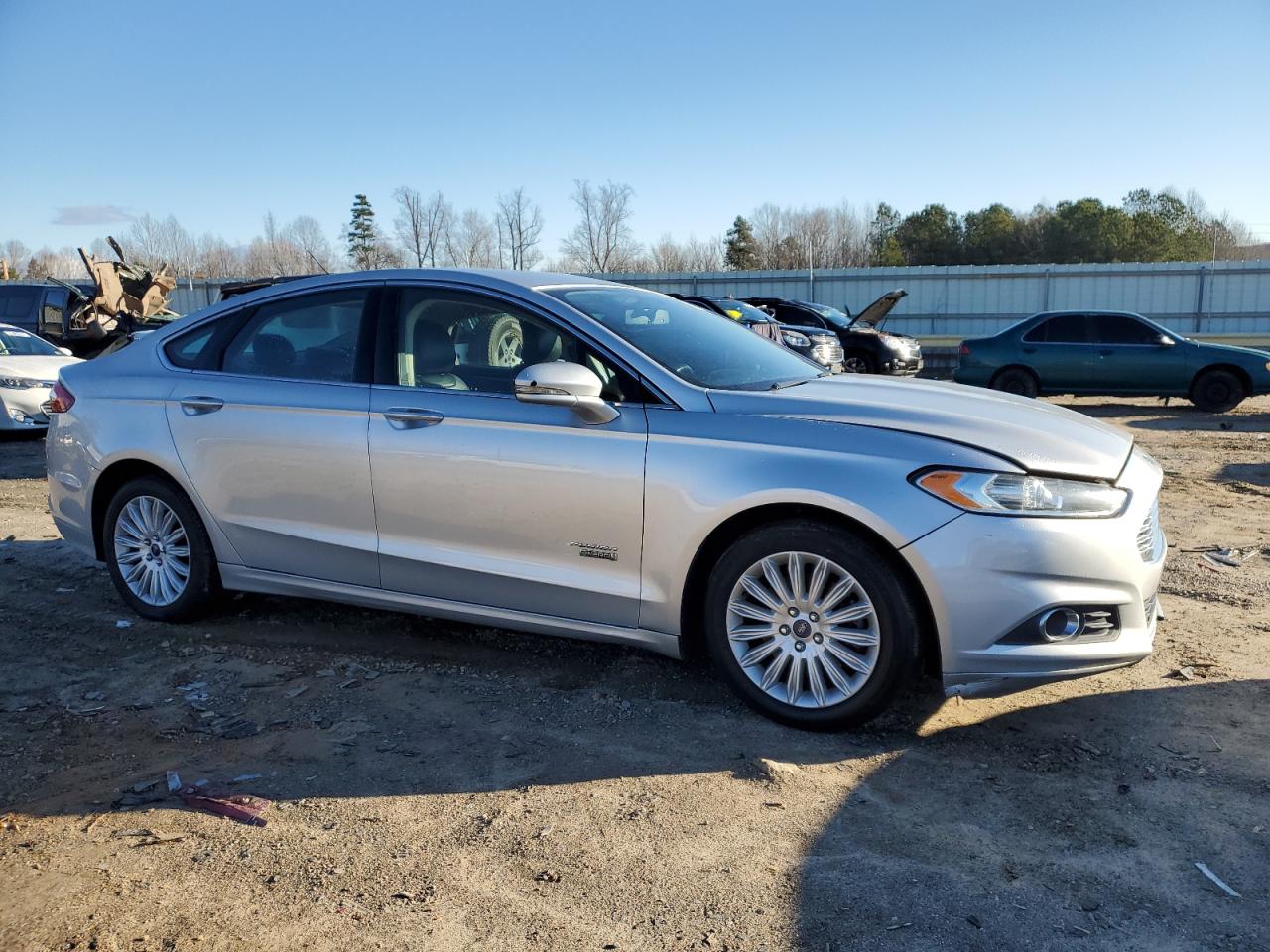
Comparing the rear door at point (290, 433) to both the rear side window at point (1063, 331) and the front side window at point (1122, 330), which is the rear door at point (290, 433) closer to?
the rear side window at point (1063, 331)

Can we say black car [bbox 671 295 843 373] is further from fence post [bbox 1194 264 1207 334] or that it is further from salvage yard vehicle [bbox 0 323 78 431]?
fence post [bbox 1194 264 1207 334]

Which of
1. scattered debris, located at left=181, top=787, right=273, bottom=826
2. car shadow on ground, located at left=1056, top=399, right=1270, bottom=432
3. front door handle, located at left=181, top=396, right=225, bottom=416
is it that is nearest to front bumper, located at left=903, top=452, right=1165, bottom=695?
scattered debris, located at left=181, top=787, right=273, bottom=826

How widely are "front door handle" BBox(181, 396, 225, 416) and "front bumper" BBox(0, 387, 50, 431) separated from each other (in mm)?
8612

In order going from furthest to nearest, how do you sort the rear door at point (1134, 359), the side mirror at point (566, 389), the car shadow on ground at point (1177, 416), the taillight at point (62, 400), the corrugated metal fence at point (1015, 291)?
1. the corrugated metal fence at point (1015, 291)
2. the rear door at point (1134, 359)
3. the car shadow on ground at point (1177, 416)
4. the taillight at point (62, 400)
5. the side mirror at point (566, 389)

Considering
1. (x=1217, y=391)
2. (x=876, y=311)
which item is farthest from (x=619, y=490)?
(x=876, y=311)

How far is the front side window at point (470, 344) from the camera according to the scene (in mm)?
4203

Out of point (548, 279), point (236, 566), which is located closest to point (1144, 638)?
point (548, 279)

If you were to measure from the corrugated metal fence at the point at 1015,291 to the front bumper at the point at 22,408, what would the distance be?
54.6 ft

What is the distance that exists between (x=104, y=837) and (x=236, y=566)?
1928mm

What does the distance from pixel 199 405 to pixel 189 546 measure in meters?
0.71

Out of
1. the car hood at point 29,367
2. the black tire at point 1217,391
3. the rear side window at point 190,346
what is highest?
the rear side window at point 190,346

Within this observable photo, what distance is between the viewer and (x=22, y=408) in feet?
39.5

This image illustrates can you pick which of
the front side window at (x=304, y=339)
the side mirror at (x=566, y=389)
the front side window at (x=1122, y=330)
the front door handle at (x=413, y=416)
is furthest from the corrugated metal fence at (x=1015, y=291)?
the side mirror at (x=566, y=389)

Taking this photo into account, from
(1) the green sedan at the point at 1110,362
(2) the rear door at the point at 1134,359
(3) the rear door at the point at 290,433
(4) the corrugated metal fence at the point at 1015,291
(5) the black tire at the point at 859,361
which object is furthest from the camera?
(4) the corrugated metal fence at the point at 1015,291
